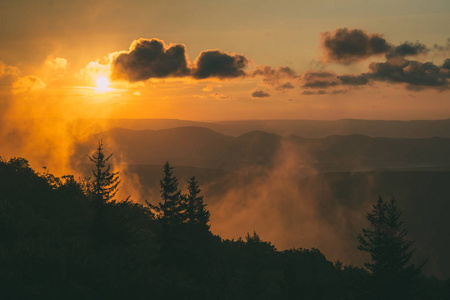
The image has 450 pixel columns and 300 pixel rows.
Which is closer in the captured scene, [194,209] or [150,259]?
[150,259]

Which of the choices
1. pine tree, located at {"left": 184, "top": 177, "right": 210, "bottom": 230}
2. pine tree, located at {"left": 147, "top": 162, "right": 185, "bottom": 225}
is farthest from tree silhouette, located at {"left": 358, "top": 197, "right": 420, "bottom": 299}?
pine tree, located at {"left": 147, "top": 162, "right": 185, "bottom": 225}

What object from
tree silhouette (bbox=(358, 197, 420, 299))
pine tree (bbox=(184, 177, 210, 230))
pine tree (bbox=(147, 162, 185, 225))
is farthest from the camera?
pine tree (bbox=(184, 177, 210, 230))

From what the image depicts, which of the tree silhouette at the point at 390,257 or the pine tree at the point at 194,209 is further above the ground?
the pine tree at the point at 194,209

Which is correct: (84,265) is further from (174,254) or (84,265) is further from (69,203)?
(69,203)

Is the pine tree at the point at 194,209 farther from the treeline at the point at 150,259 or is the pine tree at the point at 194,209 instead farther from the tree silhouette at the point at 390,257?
the tree silhouette at the point at 390,257

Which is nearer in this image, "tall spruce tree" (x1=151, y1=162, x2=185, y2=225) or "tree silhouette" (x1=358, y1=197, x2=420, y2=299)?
"tree silhouette" (x1=358, y1=197, x2=420, y2=299)

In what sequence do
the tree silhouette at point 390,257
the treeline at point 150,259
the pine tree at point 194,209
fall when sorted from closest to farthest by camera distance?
the treeline at point 150,259 → the tree silhouette at point 390,257 → the pine tree at point 194,209

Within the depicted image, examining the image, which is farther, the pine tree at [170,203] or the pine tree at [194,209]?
the pine tree at [194,209]

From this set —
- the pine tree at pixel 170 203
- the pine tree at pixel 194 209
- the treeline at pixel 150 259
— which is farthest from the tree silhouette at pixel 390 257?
the pine tree at pixel 170 203

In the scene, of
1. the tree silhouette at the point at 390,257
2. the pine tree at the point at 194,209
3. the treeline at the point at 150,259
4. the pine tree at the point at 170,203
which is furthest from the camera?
the pine tree at the point at 194,209

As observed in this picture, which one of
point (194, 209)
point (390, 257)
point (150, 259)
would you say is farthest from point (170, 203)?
point (390, 257)

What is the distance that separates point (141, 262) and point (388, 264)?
2652 centimetres

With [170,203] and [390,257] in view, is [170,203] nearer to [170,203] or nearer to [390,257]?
[170,203]

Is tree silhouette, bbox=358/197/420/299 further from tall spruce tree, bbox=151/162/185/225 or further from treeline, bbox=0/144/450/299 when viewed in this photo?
tall spruce tree, bbox=151/162/185/225
